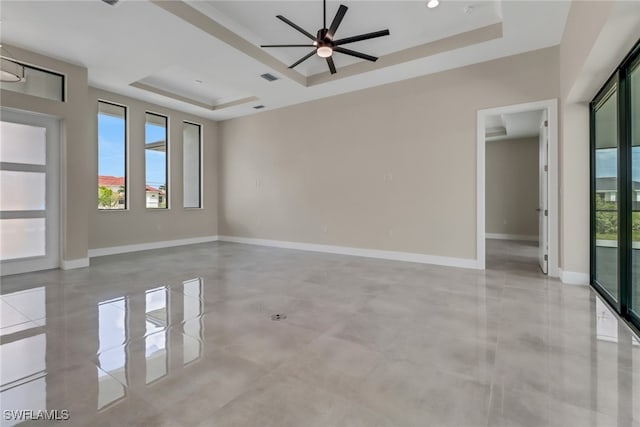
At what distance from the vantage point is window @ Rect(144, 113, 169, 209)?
7156 millimetres

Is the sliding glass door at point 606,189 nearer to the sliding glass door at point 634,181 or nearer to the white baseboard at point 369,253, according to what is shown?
the sliding glass door at point 634,181

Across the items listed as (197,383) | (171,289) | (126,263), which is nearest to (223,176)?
(126,263)

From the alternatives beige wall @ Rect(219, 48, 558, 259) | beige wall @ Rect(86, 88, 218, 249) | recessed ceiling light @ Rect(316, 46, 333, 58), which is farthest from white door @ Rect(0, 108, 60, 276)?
recessed ceiling light @ Rect(316, 46, 333, 58)

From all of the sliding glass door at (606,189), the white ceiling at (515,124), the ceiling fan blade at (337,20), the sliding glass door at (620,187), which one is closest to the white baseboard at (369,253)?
the sliding glass door at (606,189)

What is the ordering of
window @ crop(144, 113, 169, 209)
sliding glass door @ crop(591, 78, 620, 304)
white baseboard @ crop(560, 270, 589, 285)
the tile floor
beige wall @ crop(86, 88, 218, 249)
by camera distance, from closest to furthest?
the tile floor, sliding glass door @ crop(591, 78, 620, 304), white baseboard @ crop(560, 270, 589, 285), beige wall @ crop(86, 88, 218, 249), window @ crop(144, 113, 169, 209)

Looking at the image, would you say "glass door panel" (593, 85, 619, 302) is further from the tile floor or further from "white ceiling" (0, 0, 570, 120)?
"white ceiling" (0, 0, 570, 120)

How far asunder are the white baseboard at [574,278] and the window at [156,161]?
26.9 feet

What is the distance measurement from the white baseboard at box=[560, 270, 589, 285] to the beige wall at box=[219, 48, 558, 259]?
1.23 m

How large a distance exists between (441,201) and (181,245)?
6431mm

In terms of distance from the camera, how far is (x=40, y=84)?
15.5 feet

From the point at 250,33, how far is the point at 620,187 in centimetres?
505

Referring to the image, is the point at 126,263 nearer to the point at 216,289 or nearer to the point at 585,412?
the point at 216,289

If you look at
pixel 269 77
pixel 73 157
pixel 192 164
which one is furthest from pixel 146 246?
pixel 269 77

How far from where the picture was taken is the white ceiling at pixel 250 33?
3656 mm
